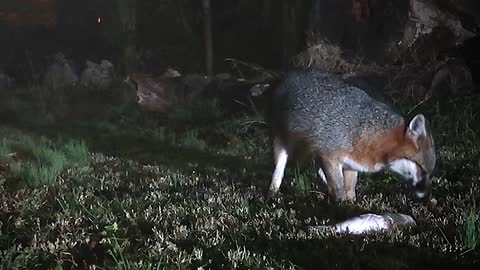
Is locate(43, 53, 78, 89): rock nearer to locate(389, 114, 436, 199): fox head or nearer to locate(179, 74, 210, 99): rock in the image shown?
locate(179, 74, 210, 99): rock

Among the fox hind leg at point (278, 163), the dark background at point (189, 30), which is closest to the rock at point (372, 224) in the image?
the fox hind leg at point (278, 163)

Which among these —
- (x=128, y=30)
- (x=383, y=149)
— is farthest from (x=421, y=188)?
(x=128, y=30)

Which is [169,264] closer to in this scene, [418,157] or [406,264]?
[406,264]

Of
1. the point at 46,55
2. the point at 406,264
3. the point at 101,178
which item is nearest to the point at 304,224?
the point at 406,264

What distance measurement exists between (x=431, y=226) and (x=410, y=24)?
7306 mm

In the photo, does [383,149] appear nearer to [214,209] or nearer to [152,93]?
[214,209]

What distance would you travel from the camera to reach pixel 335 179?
5578 millimetres

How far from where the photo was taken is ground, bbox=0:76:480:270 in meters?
3.80

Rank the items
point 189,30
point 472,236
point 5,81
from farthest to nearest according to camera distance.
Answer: point 189,30, point 5,81, point 472,236

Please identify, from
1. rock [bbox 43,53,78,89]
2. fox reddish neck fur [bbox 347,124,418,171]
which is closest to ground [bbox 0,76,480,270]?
fox reddish neck fur [bbox 347,124,418,171]

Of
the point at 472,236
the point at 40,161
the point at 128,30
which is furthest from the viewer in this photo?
the point at 128,30

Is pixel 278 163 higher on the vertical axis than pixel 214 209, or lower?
lower

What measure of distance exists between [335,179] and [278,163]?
732 mm

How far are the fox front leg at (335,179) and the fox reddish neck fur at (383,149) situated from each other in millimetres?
156
